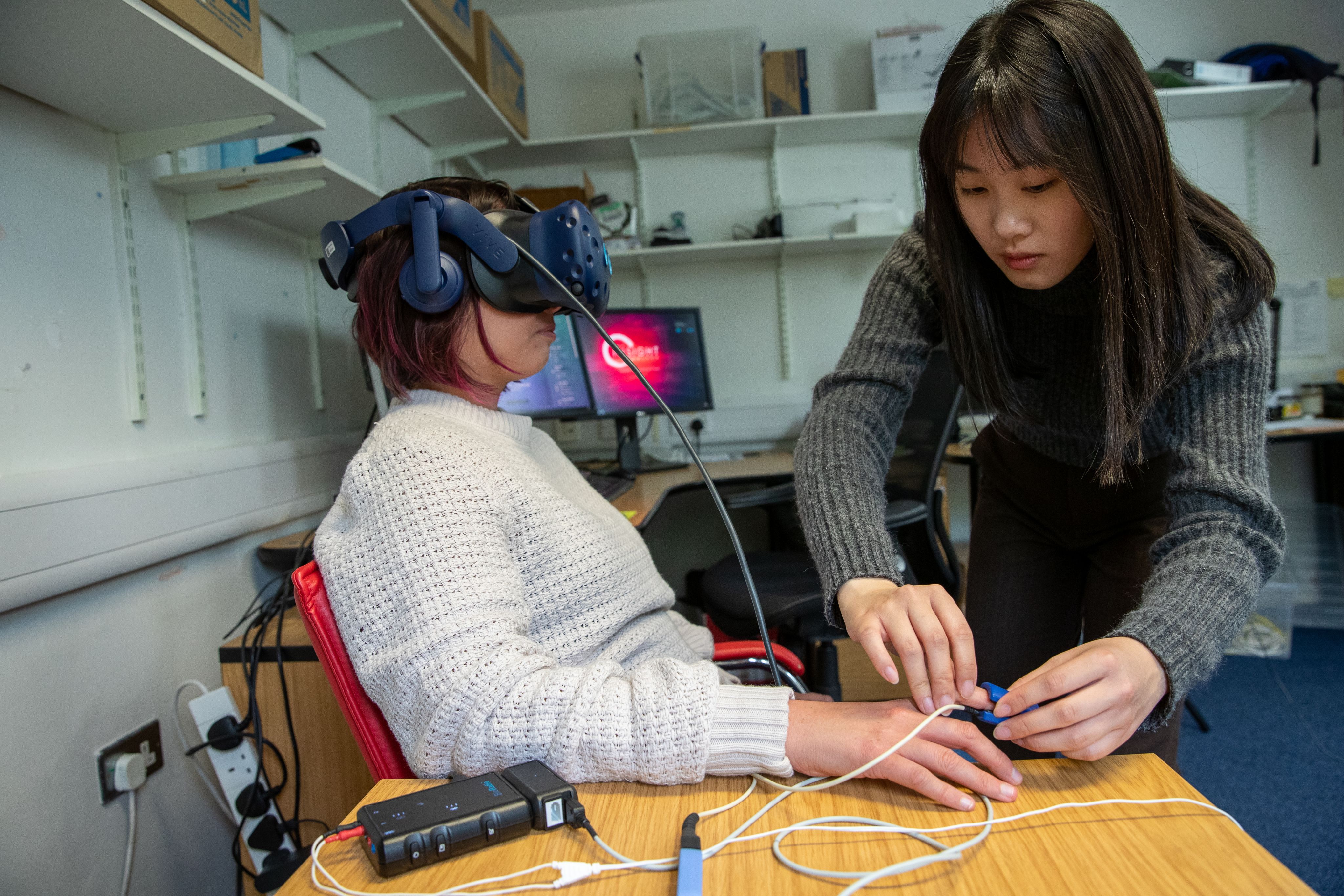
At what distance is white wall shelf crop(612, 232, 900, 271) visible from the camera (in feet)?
9.39

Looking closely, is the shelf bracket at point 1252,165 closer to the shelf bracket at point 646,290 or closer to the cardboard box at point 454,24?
the shelf bracket at point 646,290

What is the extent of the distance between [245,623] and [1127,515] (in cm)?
151

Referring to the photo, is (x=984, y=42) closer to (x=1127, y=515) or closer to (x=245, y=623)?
(x=1127, y=515)

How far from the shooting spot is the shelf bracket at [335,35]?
6.00 ft

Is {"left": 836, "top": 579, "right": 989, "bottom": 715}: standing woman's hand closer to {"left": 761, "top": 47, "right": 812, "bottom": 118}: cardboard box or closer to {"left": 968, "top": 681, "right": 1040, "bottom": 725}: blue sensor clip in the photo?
{"left": 968, "top": 681, "right": 1040, "bottom": 725}: blue sensor clip

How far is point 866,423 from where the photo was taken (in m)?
0.90

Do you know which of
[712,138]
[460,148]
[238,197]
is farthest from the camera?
[712,138]

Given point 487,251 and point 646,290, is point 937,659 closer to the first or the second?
point 487,251

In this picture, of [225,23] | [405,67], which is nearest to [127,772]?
[225,23]

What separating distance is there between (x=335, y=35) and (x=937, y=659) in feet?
6.47

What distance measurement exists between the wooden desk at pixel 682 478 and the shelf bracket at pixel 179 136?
95 cm

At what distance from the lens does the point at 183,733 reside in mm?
1317

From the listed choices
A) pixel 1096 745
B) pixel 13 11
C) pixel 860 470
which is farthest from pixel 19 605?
pixel 1096 745

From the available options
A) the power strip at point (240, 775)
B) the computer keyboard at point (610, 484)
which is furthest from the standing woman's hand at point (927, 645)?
the computer keyboard at point (610, 484)
